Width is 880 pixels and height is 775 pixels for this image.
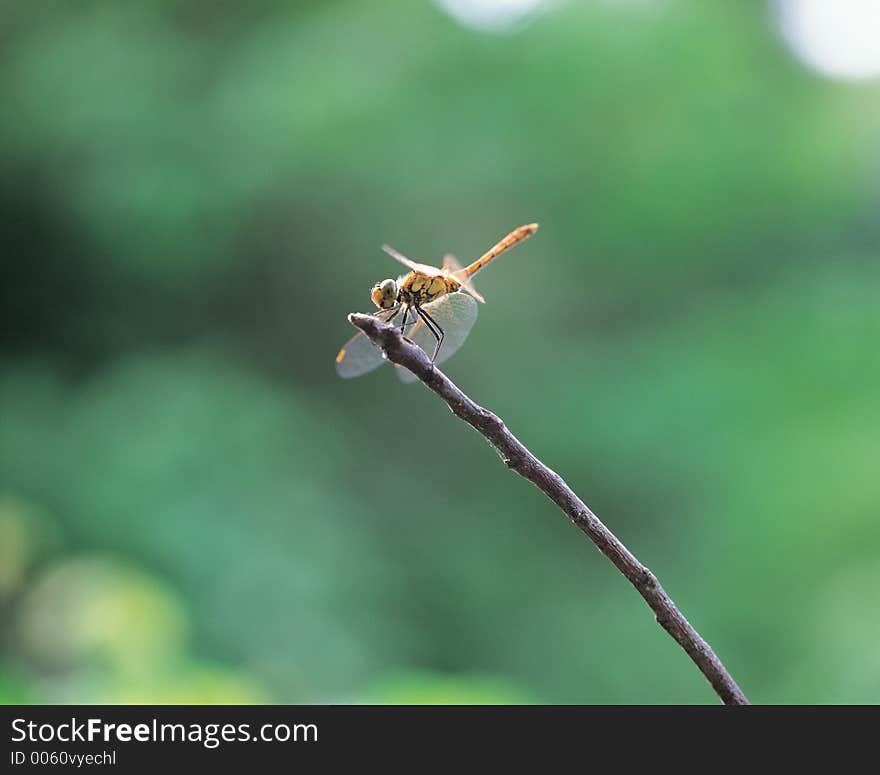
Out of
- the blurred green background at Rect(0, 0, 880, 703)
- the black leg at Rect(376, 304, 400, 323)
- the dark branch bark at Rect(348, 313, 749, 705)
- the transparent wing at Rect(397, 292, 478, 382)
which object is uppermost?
the blurred green background at Rect(0, 0, 880, 703)

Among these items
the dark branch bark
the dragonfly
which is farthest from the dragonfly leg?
the dark branch bark

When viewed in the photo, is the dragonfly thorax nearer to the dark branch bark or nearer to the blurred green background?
the dark branch bark

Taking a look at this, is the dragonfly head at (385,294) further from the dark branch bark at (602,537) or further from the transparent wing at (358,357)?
the dark branch bark at (602,537)

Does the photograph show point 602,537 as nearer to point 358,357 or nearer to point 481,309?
point 358,357

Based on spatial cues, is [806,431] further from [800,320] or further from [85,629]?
[85,629]

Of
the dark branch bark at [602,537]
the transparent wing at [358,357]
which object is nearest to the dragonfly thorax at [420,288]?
the transparent wing at [358,357]
